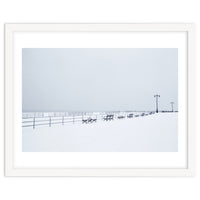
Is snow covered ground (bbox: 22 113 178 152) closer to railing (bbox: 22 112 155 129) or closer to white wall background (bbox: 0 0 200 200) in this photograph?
railing (bbox: 22 112 155 129)

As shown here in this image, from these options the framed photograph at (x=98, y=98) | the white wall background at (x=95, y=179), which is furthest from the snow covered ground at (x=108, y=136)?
the white wall background at (x=95, y=179)

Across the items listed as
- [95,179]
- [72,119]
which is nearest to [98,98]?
[72,119]

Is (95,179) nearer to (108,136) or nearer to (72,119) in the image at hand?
(108,136)

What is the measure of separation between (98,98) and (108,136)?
0.94 feet

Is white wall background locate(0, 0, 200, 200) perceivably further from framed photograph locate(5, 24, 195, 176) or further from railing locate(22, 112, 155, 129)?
railing locate(22, 112, 155, 129)

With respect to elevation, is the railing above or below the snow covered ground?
→ above

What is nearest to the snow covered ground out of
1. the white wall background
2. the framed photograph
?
the framed photograph

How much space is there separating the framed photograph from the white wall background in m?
0.06

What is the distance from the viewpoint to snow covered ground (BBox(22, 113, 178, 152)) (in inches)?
146

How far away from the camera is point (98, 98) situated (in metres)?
3.71

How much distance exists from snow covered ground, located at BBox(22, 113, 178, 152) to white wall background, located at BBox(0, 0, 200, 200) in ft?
0.69

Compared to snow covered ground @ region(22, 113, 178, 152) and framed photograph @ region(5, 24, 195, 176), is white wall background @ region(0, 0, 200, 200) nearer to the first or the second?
framed photograph @ region(5, 24, 195, 176)

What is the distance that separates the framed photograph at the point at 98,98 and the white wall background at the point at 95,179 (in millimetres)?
59

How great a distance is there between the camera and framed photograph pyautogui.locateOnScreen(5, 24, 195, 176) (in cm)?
367
